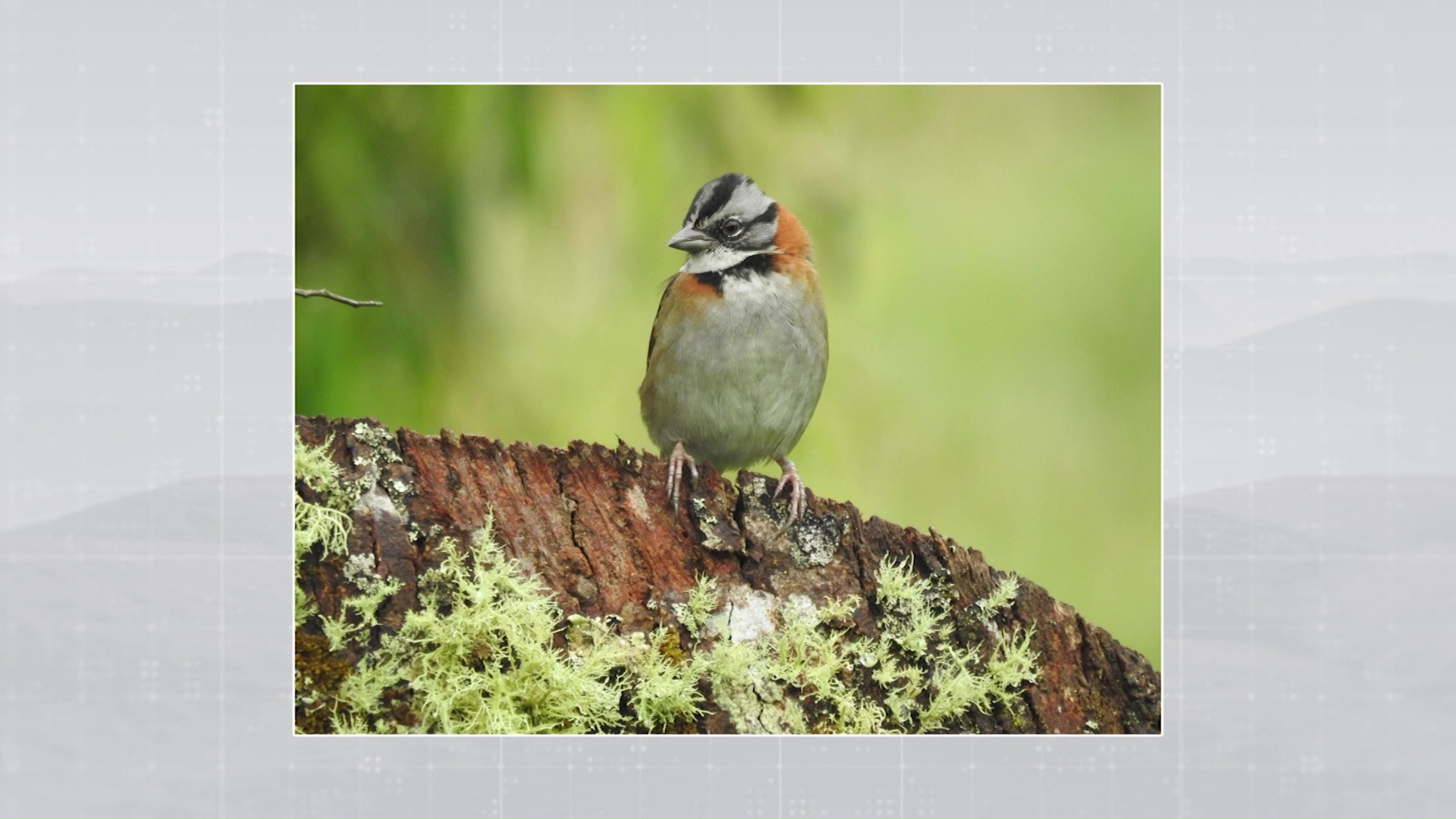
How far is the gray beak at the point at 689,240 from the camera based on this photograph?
5812 mm

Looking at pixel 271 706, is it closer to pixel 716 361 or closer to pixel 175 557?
pixel 175 557

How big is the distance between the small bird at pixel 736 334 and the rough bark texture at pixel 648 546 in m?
0.85

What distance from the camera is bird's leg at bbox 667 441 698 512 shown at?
4875 millimetres

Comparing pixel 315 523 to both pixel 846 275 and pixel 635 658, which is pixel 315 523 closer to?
pixel 635 658

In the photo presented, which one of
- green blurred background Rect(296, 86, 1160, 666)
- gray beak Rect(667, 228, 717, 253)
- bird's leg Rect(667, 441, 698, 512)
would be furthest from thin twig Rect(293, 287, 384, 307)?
gray beak Rect(667, 228, 717, 253)

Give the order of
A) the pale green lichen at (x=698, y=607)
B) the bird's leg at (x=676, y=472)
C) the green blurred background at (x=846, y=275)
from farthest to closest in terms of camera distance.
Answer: the green blurred background at (x=846, y=275), the bird's leg at (x=676, y=472), the pale green lichen at (x=698, y=607)

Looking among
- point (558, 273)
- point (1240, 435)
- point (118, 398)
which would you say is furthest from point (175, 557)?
point (1240, 435)

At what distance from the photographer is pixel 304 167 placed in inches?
212

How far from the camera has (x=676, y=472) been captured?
498 centimetres

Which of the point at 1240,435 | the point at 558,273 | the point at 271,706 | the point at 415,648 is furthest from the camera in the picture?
the point at 558,273

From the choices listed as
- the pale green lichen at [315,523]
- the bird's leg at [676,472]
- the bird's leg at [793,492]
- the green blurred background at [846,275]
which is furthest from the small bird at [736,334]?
the pale green lichen at [315,523]

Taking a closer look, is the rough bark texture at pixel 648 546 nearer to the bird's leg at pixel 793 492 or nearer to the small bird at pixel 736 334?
the bird's leg at pixel 793 492

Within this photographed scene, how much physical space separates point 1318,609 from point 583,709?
115 inches

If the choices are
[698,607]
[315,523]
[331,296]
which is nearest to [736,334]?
[698,607]
